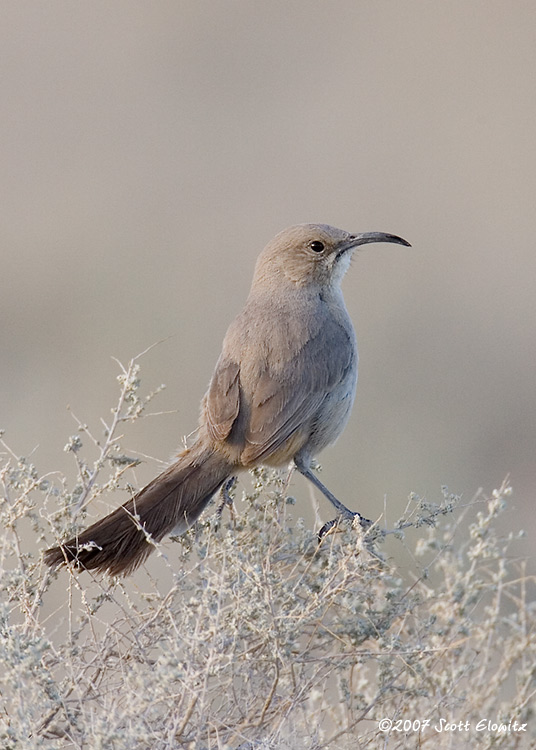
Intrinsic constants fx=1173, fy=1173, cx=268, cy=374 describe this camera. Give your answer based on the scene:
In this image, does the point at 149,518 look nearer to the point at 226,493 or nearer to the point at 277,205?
the point at 226,493

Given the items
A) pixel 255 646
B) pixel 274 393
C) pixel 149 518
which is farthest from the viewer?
pixel 274 393

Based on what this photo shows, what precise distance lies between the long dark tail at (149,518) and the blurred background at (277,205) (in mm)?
824

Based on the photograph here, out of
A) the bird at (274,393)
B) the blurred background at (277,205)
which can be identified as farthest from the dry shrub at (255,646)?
the blurred background at (277,205)

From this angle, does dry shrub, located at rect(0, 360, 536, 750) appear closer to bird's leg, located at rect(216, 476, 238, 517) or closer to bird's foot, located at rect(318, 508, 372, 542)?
bird's foot, located at rect(318, 508, 372, 542)

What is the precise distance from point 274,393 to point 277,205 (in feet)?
29.4

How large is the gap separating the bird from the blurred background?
853 millimetres

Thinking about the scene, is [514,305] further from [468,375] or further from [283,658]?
[283,658]

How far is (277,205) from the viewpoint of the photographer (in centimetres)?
1332

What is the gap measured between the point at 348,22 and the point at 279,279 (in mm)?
14658

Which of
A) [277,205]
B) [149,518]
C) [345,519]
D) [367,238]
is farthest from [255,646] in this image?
[277,205]

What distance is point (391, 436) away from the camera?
8.90 metres

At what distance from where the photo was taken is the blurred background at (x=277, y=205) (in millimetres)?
9188

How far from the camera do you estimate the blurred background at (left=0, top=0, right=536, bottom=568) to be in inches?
362

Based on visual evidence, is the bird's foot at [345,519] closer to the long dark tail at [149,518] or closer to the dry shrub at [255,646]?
the dry shrub at [255,646]
